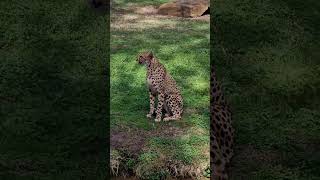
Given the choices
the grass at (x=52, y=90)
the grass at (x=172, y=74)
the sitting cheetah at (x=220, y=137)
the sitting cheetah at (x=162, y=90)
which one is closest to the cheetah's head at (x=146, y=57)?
the sitting cheetah at (x=162, y=90)

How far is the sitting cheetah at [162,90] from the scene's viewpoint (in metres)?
9.09

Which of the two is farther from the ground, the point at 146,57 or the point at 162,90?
the point at 146,57

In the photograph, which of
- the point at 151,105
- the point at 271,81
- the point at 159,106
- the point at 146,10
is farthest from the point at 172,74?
the point at 146,10

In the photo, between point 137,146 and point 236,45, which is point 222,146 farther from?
point 236,45

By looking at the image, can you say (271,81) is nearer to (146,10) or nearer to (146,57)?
(146,57)

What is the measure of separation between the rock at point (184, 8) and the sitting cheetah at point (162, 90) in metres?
6.38

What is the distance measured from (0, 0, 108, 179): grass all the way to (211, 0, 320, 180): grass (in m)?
2.36

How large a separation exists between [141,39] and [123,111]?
13.4ft

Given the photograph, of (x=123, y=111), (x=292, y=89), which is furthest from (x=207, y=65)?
(x=123, y=111)

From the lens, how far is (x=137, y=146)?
8617 millimetres

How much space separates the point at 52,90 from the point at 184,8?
19.0ft

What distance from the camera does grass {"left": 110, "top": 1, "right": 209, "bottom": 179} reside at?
8390 millimetres

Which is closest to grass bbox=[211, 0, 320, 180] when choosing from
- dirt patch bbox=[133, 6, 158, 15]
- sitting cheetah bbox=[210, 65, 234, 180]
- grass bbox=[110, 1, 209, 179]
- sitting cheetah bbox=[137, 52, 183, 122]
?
grass bbox=[110, 1, 209, 179]

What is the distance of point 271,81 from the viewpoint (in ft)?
37.8
